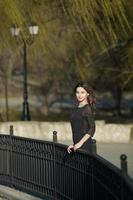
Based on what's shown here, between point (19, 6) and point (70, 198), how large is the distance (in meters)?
2.70

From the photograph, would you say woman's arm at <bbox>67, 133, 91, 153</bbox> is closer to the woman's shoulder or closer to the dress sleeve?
the dress sleeve

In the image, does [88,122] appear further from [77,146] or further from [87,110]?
[77,146]

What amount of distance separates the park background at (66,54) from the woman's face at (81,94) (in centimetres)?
126

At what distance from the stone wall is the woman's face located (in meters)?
13.2

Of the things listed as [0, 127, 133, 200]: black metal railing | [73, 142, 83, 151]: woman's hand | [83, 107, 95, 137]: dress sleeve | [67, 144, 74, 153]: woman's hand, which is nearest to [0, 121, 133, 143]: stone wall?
[0, 127, 133, 200]: black metal railing

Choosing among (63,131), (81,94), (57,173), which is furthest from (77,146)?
(63,131)

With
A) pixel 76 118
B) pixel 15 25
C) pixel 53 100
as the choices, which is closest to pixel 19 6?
pixel 15 25

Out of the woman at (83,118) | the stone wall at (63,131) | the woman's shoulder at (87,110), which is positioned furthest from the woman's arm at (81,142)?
the stone wall at (63,131)

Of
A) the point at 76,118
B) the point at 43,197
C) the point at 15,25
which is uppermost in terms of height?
the point at 15,25

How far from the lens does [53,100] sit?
45.2 m

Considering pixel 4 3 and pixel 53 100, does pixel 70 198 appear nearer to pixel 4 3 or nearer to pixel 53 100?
pixel 4 3

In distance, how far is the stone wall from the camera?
23500mm

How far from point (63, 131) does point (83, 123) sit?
45.7 ft

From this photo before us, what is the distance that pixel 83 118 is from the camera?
999cm
